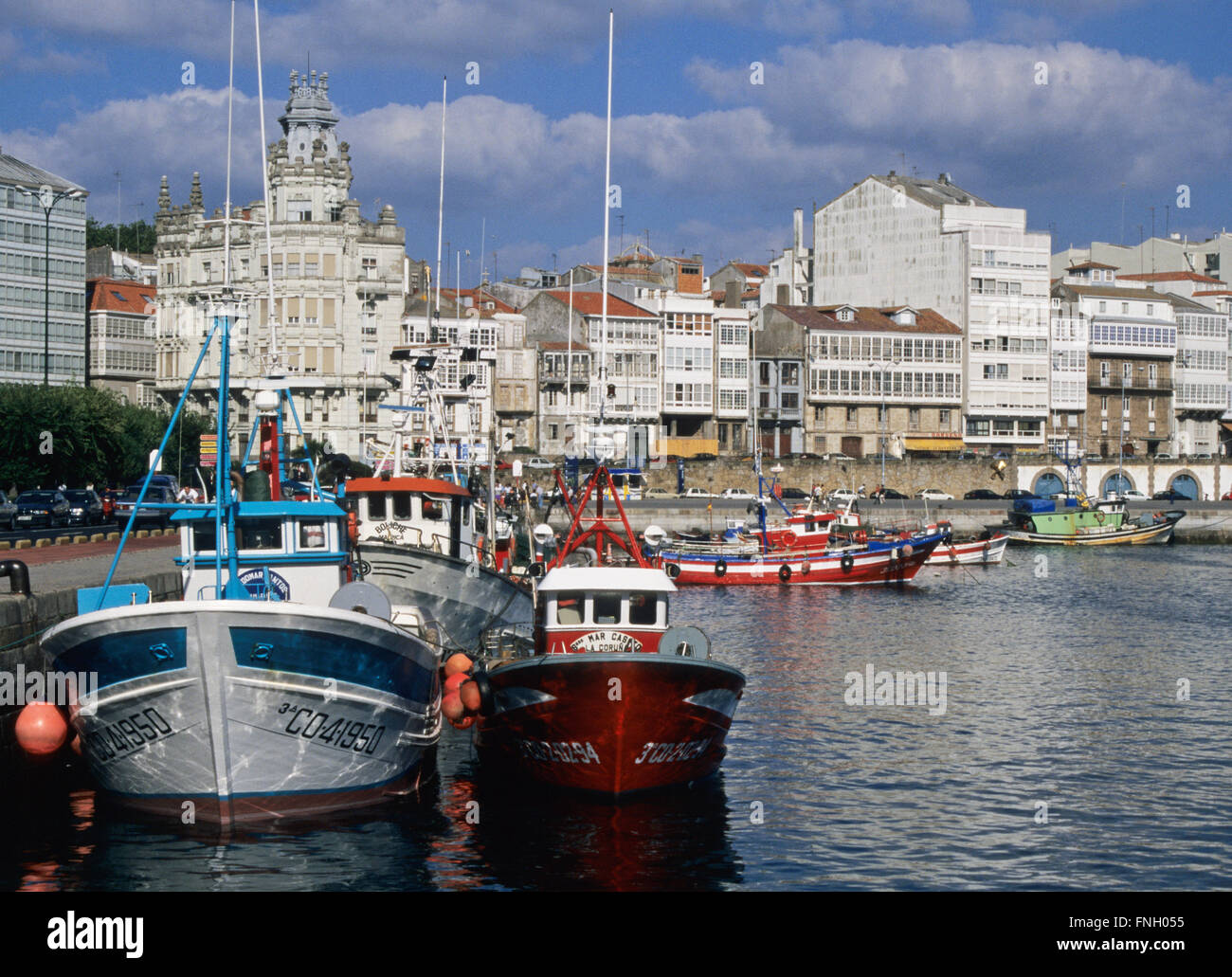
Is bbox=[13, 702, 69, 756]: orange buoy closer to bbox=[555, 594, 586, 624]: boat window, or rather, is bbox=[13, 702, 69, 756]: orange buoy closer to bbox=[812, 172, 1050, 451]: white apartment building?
bbox=[555, 594, 586, 624]: boat window

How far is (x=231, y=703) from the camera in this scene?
71.3 feet

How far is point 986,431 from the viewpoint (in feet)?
419

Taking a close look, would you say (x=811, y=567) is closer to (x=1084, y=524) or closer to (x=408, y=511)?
(x=1084, y=524)

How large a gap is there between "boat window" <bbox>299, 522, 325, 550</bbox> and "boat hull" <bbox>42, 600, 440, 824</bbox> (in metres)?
4.06

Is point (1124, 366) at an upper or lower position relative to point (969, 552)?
upper

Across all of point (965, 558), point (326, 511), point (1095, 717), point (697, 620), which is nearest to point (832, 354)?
→ point (965, 558)

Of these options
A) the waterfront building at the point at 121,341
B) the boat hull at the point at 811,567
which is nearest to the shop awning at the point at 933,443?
the boat hull at the point at 811,567

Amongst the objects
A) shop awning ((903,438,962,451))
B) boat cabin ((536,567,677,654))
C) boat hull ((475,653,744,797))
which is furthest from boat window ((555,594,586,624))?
shop awning ((903,438,962,451))

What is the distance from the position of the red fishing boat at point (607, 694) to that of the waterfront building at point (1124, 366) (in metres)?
109

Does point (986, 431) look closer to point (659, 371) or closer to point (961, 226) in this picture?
point (961, 226)

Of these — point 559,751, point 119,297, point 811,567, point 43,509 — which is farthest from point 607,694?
point 119,297

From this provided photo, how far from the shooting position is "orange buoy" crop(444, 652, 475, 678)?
92.2 ft

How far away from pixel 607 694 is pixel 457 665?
5.16 m
